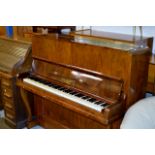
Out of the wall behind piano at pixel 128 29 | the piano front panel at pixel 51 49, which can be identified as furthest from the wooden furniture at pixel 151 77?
the piano front panel at pixel 51 49

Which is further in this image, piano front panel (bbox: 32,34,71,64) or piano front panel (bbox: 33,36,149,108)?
piano front panel (bbox: 32,34,71,64)

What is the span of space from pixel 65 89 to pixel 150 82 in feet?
3.12

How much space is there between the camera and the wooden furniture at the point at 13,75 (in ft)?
9.55

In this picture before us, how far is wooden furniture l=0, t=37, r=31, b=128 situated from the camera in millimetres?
2912

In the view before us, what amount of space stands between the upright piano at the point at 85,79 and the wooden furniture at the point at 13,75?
0.10 m

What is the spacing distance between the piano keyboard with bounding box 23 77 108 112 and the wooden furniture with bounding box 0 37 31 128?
0.73ft

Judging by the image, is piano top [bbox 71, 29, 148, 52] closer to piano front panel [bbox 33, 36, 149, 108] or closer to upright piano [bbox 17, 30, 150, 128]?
upright piano [bbox 17, 30, 150, 128]

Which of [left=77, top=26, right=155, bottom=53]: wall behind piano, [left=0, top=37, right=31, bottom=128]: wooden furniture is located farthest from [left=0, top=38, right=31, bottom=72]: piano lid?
[left=77, top=26, right=155, bottom=53]: wall behind piano

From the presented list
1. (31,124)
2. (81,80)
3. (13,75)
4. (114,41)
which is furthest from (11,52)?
(114,41)

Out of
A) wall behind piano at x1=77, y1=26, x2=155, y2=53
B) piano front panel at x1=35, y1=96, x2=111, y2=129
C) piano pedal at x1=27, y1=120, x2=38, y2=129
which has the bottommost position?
piano pedal at x1=27, y1=120, x2=38, y2=129

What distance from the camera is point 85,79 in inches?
94.2

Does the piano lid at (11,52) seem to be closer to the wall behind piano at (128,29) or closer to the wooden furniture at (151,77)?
the wall behind piano at (128,29)
